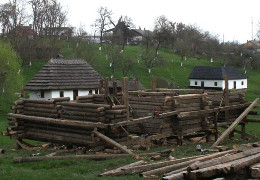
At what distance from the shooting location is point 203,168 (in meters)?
8.40

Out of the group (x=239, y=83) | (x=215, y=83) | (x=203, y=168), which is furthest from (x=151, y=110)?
(x=239, y=83)

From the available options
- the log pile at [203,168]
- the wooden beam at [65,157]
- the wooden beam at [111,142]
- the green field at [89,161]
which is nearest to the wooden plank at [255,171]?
the log pile at [203,168]

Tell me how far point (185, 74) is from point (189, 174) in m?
64.0

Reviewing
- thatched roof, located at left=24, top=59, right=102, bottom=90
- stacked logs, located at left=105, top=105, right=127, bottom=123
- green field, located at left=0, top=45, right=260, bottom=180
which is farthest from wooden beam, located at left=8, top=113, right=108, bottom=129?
thatched roof, located at left=24, top=59, right=102, bottom=90

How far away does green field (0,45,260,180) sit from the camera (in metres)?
9.57

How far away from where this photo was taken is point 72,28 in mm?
72000

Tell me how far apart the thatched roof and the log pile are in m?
29.4

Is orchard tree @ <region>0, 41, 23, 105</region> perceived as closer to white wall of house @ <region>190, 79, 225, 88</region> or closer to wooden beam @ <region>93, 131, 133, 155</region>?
wooden beam @ <region>93, 131, 133, 155</region>

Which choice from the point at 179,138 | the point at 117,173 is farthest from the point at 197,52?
the point at 117,173

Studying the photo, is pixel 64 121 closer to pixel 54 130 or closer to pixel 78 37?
pixel 54 130

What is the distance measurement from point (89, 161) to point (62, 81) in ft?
92.8

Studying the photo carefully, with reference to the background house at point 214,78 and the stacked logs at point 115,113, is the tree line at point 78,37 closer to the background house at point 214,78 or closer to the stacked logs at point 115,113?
the background house at point 214,78

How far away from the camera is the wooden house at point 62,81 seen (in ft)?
126

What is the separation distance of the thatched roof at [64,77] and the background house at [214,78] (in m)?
29.8
